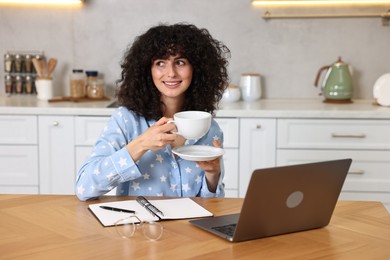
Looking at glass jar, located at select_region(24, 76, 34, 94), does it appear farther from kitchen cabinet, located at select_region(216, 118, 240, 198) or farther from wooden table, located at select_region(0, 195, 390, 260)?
wooden table, located at select_region(0, 195, 390, 260)

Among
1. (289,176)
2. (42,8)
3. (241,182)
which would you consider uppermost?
(42,8)

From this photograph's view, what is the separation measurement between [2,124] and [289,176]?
91.8 inches

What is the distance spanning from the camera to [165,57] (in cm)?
209

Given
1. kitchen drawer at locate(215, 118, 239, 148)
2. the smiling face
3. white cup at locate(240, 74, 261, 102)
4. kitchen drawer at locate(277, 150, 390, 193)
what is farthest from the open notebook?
white cup at locate(240, 74, 261, 102)

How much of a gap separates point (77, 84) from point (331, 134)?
155 centimetres

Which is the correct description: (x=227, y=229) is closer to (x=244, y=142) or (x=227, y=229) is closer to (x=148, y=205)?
(x=148, y=205)

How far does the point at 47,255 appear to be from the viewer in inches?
54.3

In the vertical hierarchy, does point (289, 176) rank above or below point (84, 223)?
above

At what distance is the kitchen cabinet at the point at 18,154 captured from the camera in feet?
11.1

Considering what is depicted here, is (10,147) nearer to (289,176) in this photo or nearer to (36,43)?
(36,43)


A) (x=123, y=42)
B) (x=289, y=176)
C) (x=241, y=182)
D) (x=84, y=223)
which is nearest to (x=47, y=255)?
(x=84, y=223)

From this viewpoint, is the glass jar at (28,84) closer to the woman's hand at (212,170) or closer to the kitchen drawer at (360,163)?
the kitchen drawer at (360,163)

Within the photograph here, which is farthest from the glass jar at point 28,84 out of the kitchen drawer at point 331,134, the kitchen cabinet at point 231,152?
the kitchen drawer at point 331,134

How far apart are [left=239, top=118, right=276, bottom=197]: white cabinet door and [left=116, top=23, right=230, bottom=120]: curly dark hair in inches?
43.5
